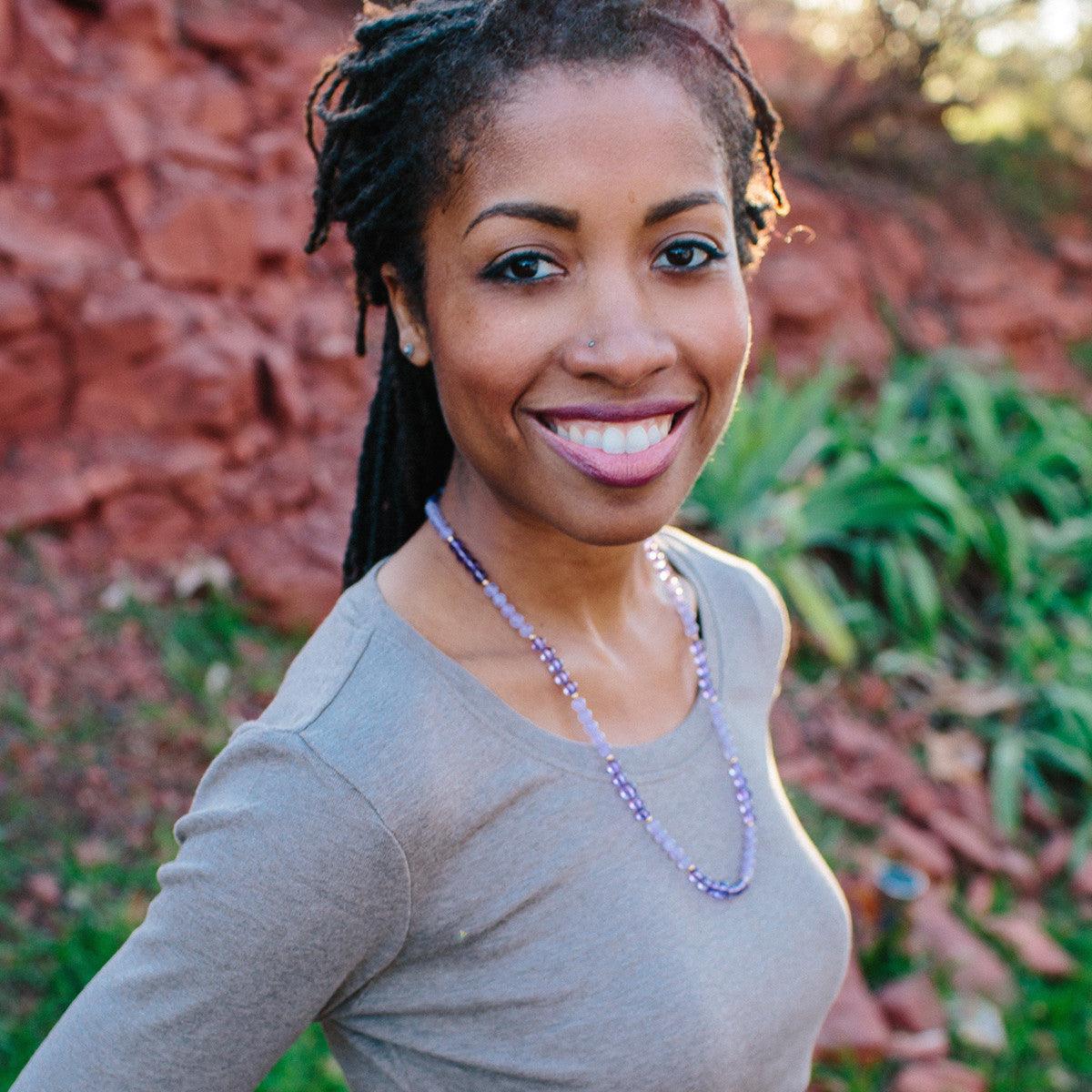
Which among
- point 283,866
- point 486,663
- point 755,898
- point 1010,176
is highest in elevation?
point 1010,176

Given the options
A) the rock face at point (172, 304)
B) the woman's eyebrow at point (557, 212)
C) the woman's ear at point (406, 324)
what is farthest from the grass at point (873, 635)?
the woman's eyebrow at point (557, 212)

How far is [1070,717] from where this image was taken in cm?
467

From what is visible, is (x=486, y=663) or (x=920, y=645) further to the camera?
(x=920, y=645)

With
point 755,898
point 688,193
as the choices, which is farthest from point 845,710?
point 688,193

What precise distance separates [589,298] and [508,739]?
0.55 metres

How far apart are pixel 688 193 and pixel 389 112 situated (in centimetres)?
41

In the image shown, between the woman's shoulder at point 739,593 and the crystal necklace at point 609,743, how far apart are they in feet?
0.32

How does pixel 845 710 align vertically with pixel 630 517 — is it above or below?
below

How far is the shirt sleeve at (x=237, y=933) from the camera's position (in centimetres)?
123

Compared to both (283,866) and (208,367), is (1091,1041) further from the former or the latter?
(208,367)

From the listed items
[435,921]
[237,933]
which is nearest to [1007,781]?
[435,921]

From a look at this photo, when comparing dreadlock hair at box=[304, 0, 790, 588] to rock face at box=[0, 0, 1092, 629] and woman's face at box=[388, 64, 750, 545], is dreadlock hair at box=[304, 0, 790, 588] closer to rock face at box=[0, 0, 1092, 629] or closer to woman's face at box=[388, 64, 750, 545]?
woman's face at box=[388, 64, 750, 545]

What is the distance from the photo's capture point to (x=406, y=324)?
1620 mm

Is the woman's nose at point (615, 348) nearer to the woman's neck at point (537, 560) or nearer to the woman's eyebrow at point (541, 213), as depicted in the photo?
the woman's eyebrow at point (541, 213)
